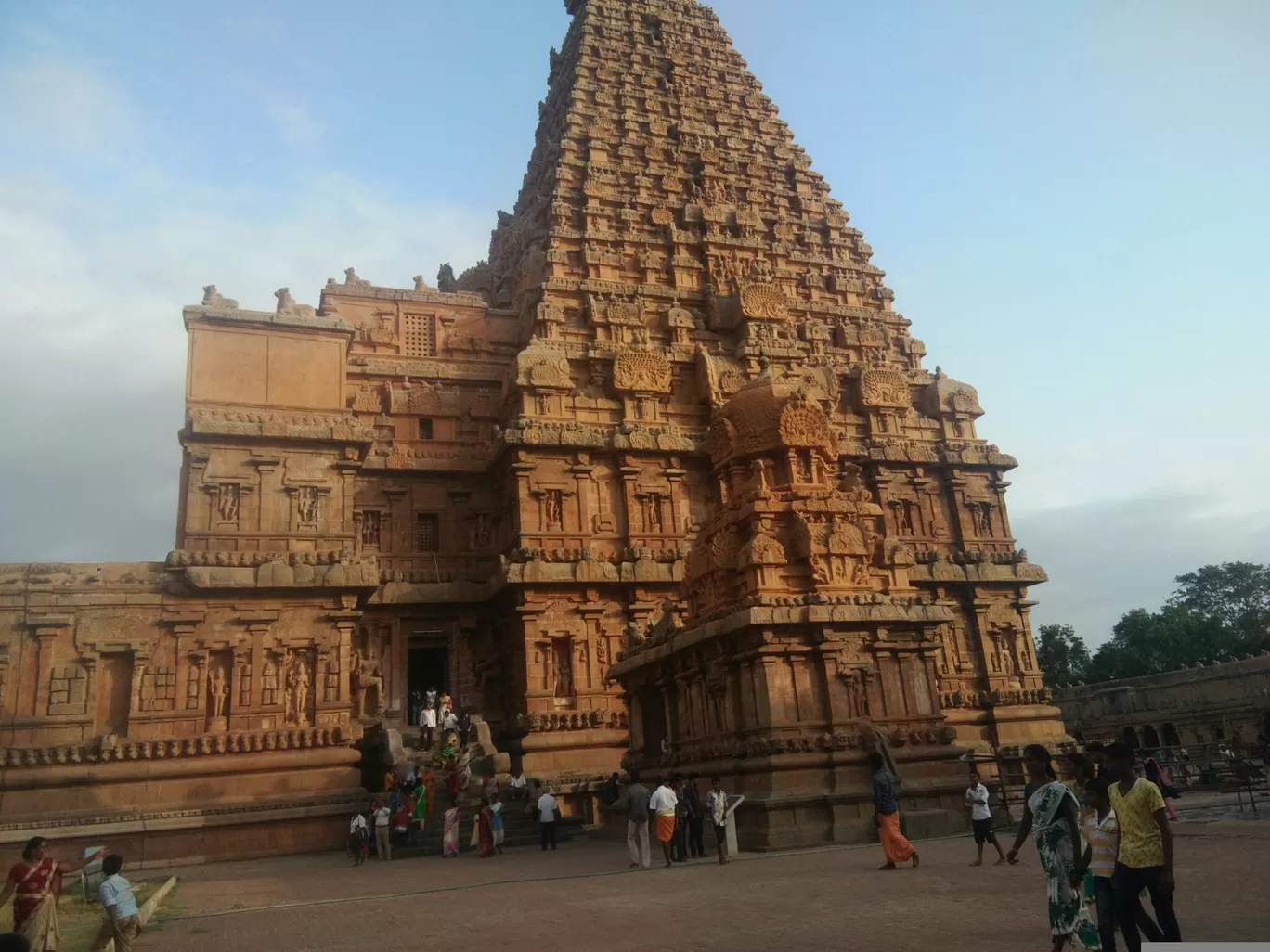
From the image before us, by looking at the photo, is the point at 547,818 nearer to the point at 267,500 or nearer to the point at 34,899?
the point at 34,899

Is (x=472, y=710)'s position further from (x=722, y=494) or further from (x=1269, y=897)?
(x=1269, y=897)

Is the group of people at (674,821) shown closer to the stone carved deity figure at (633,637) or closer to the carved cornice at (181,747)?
the stone carved deity figure at (633,637)

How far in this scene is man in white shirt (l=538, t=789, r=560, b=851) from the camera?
19.7 meters

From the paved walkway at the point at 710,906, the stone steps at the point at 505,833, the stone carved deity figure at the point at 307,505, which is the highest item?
the stone carved deity figure at the point at 307,505

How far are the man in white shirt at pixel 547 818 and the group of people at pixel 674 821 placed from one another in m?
3.78

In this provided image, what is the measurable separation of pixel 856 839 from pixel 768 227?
2724cm

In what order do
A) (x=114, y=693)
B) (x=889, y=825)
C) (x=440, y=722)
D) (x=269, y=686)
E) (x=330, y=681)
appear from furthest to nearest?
(x=440, y=722)
(x=330, y=681)
(x=269, y=686)
(x=114, y=693)
(x=889, y=825)

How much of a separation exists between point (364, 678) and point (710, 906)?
1856cm

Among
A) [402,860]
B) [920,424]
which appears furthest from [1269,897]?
[920,424]

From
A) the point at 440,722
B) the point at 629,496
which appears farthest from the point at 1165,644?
the point at 440,722

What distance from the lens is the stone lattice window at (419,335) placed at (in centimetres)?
3331

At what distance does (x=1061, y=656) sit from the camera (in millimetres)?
68750

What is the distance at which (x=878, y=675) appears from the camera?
18.0 meters

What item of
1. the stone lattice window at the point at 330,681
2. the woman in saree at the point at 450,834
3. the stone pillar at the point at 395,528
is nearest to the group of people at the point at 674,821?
the woman in saree at the point at 450,834
